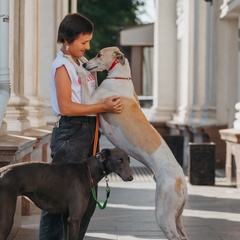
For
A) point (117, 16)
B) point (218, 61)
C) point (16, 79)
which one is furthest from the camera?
point (117, 16)

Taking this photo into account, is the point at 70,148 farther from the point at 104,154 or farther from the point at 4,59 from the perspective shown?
the point at 4,59

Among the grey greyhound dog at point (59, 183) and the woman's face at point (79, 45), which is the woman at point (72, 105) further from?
the grey greyhound dog at point (59, 183)

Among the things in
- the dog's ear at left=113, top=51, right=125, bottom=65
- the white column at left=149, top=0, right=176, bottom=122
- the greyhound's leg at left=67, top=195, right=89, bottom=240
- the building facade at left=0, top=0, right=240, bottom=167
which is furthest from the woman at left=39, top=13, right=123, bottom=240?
the white column at left=149, top=0, right=176, bottom=122

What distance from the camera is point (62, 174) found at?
5746 millimetres

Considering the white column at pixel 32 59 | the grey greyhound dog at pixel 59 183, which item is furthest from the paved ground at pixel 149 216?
the grey greyhound dog at pixel 59 183

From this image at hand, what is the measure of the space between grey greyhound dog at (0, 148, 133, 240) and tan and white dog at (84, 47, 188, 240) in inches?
17.7

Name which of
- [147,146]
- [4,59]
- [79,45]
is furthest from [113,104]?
[4,59]

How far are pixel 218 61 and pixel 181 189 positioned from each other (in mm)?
12532

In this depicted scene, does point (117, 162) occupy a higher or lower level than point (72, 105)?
lower

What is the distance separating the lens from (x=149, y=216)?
1062 centimetres

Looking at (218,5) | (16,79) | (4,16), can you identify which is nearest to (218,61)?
(218,5)

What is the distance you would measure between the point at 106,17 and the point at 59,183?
135ft

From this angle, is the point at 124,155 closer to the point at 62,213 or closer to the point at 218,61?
the point at 62,213

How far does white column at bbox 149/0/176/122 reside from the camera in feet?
88.6
